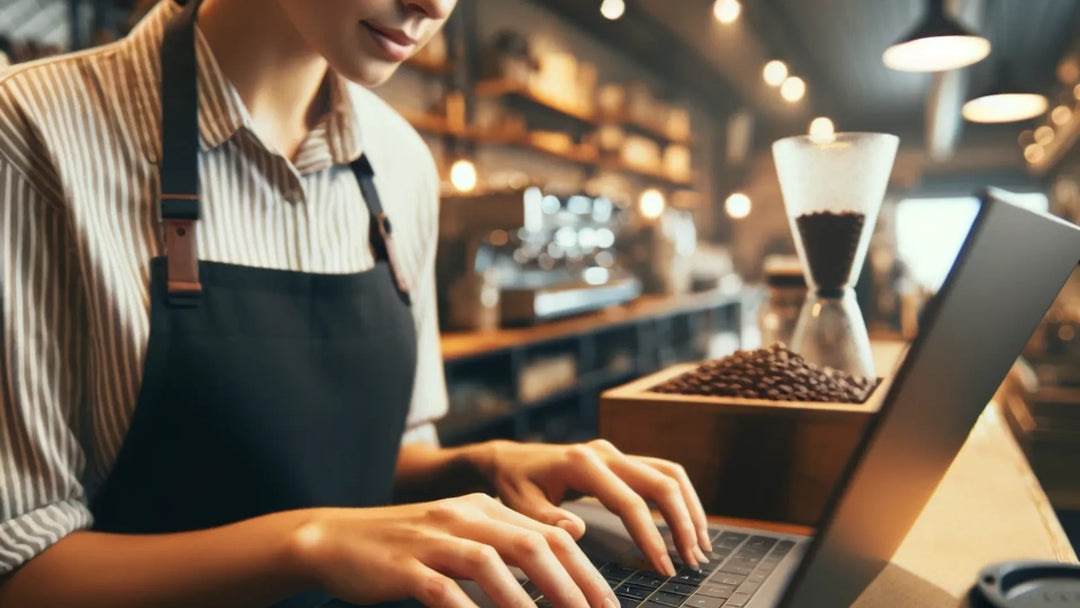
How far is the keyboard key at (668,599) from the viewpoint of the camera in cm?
59

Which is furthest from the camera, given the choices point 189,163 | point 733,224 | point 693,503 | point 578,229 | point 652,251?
point 733,224

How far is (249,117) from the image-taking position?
93cm

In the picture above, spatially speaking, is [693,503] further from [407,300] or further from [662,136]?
[662,136]

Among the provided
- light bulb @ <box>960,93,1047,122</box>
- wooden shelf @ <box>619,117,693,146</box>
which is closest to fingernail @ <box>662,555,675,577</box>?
light bulb @ <box>960,93,1047,122</box>

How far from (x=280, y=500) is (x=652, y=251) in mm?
5519

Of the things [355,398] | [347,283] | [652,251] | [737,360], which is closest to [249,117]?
[347,283]

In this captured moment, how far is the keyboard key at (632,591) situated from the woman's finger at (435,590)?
0.13 metres

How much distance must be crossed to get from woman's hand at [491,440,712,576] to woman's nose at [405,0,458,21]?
1.51 feet

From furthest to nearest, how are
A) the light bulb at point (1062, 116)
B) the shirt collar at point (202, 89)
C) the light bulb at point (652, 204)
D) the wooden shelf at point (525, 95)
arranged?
the light bulb at point (652, 204), the light bulb at point (1062, 116), the wooden shelf at point (525, 95), the shirt collar at point (202, 89)

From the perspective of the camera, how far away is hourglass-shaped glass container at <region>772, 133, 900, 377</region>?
3.26ft

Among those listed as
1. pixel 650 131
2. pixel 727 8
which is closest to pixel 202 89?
pixel 727 8

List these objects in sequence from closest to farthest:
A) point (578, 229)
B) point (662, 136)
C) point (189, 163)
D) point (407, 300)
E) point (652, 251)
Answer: point (189, 163) < point (407, 300) < point (578, 229) < point (652, 251) < point (662, 136)

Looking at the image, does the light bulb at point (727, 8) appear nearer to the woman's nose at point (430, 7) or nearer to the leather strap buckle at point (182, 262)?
the woman's nose at point (430, 7)

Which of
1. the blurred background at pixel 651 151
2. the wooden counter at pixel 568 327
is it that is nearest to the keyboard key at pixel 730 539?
the blurred background at pixel 651 151
